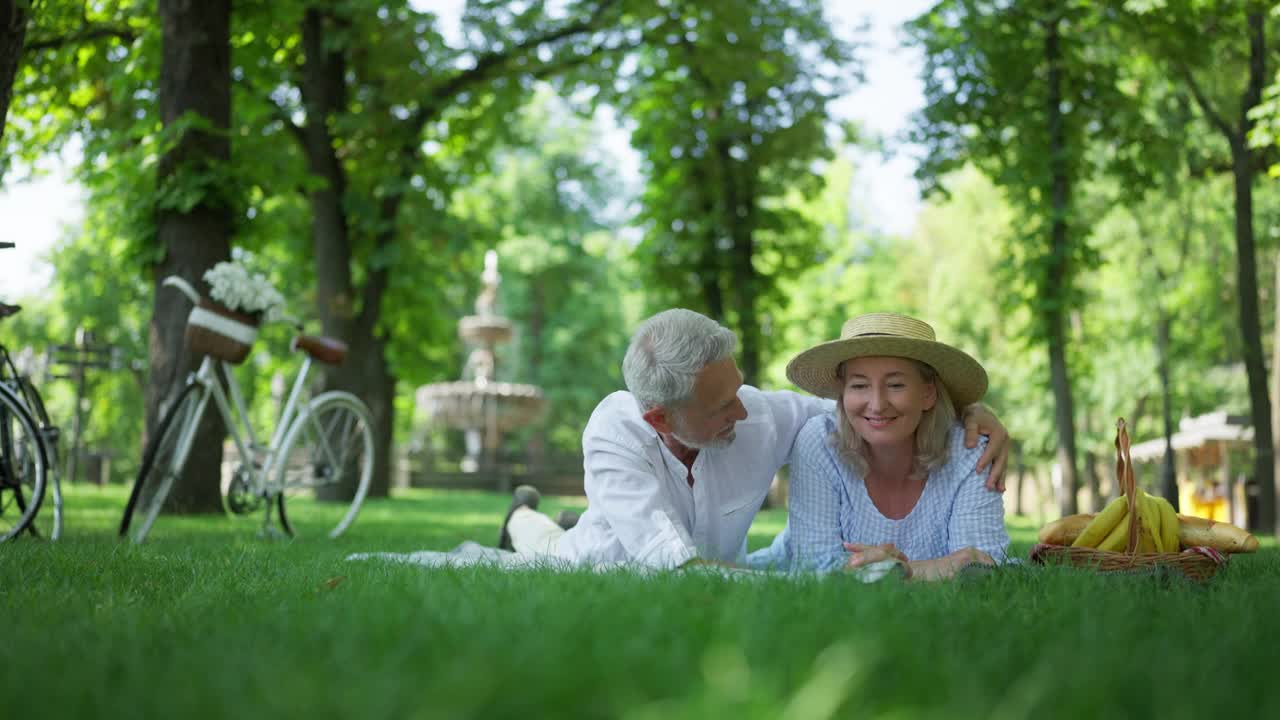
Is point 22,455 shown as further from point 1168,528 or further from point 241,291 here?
point 1168,528

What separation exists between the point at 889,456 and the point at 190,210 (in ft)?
27.0

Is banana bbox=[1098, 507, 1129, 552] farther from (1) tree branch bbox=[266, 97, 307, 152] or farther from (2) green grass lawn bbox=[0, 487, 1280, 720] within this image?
(1) tree branch bbox=[266, 97, 307, 152]

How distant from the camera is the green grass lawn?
1.87 m

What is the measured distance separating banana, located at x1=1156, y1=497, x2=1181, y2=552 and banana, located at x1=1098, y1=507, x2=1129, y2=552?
0.14 metres

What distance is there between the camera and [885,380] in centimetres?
476

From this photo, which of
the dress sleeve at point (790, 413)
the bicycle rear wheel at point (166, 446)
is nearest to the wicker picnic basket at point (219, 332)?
the bicycle rear wheel at point (166, 446)

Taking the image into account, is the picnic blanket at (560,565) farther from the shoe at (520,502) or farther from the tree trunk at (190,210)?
the tree trunk at (190,210)

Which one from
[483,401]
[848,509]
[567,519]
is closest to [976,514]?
[848,509]

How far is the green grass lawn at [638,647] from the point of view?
1866 millimetres

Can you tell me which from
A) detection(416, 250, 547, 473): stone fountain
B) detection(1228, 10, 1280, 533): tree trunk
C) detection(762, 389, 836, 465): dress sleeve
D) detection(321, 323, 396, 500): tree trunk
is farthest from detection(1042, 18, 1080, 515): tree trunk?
detection(416, 250, 547, 473): stone fountain

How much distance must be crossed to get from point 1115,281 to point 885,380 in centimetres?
2766

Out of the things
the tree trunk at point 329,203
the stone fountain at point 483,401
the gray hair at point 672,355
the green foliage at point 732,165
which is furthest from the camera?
the stone fountain at point 483,401

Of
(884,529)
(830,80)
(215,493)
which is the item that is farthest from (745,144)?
(884,529)

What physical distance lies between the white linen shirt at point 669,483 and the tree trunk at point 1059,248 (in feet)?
33.8
